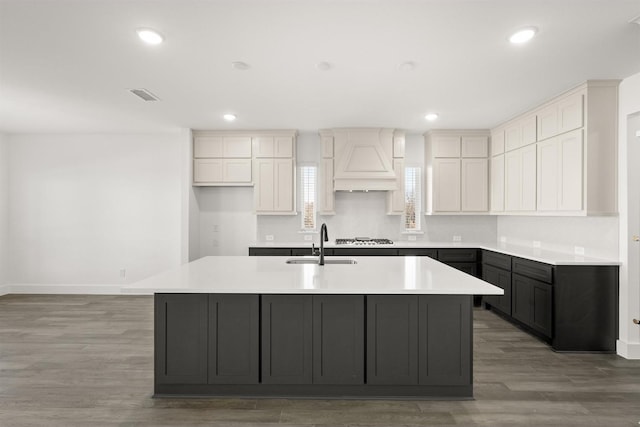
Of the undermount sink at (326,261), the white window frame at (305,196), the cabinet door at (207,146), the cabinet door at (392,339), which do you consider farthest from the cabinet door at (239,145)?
the cabinet door at (392,339)

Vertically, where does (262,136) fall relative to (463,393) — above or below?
above

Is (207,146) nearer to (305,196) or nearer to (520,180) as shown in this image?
(305,196)

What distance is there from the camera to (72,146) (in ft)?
20.6

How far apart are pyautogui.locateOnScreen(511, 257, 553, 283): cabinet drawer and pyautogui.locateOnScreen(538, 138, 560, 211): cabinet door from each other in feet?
2.19

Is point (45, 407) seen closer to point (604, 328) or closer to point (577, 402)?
point (577, 402)

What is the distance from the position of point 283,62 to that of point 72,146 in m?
4.96

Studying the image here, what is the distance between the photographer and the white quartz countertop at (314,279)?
7.70 feet

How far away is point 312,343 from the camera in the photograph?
265 centimetres

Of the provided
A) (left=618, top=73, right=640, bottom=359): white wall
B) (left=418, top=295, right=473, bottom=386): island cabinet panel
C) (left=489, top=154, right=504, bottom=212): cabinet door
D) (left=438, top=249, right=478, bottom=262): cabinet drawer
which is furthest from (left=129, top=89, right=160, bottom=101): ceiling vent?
(left=618, top=73, right=640, bottom=359): white wall

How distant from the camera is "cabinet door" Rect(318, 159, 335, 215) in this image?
5.68 m

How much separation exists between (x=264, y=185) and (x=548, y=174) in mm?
3746

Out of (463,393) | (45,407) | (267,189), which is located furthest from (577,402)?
(267,189)

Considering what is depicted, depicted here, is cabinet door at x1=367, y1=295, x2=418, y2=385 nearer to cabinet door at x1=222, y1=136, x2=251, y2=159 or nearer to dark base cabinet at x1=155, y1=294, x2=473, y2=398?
dark base cabinet at x1=155, y1=294, x2=473, y2=398

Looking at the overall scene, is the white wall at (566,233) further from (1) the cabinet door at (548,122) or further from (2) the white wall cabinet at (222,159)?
(2) the white wall cabinet at (222,159)
